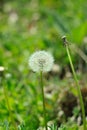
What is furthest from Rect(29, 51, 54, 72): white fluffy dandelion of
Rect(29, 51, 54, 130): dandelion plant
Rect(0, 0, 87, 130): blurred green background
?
Rect(0, 0, 87, 130): blurred green background

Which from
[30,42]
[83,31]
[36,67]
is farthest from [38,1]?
[36,67]

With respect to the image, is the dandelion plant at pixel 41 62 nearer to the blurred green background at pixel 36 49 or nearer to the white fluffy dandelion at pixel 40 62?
the white fluffy dandelion at pixel 40 62

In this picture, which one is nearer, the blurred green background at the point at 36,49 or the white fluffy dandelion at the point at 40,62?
the white fluffy dandelion at the point at 40,62

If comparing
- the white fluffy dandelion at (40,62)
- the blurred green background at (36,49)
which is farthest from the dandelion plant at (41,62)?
the blurred green background at (36,49)

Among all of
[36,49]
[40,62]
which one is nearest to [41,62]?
[40,62]

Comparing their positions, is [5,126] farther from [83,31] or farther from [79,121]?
[83,31]
